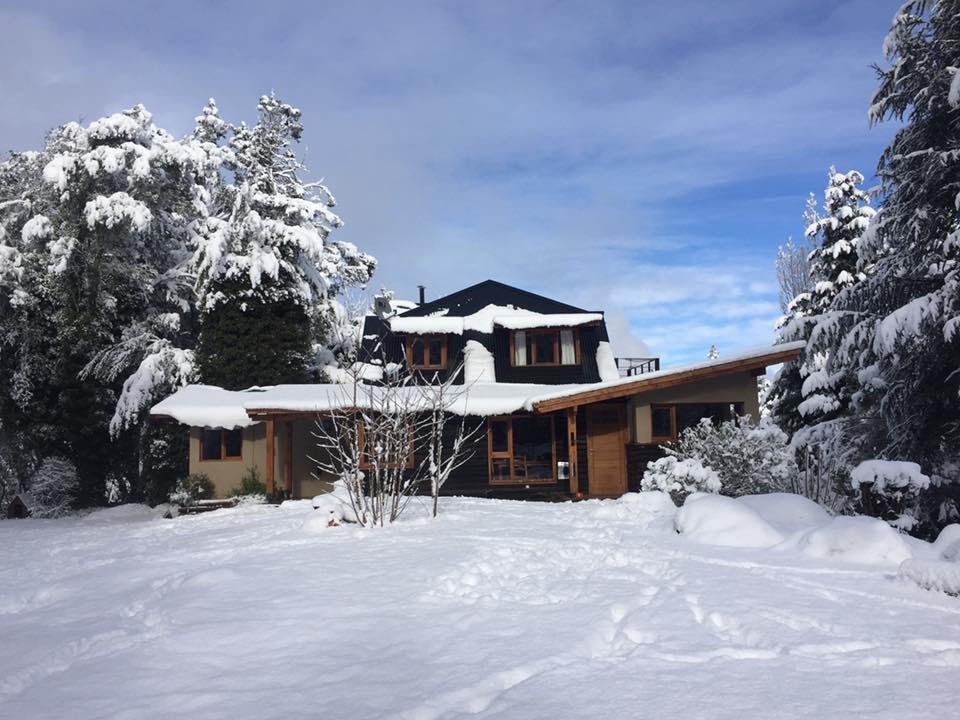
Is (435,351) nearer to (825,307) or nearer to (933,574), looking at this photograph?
(825,307)

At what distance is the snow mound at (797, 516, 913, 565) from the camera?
6.92 meters

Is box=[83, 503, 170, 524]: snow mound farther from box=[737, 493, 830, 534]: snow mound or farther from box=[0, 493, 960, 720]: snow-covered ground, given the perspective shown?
box=[737, 493, 830, 534]: snow mound

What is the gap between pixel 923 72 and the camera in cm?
1173

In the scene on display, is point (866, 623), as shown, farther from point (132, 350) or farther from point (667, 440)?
point (132, 350)

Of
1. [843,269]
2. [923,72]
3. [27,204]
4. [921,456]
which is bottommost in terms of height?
[921,456]

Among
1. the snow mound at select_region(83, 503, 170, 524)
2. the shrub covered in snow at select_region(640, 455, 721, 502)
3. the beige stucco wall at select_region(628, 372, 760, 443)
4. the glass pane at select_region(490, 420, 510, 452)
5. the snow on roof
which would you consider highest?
the snow on roof

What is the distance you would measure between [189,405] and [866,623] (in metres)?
16.3

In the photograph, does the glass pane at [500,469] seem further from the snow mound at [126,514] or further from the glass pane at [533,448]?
the snow mound at [126,514]

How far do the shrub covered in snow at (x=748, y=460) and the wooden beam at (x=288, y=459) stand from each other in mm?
10609

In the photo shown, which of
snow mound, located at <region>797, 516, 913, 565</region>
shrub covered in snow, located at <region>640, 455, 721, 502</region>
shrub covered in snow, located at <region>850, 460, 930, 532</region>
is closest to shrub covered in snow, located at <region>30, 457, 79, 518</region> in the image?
shrub covered in snow, located at <region>640, 455, 721, 502</region>

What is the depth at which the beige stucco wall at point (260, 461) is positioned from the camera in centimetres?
1808

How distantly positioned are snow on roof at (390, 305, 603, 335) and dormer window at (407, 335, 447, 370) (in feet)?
1.24

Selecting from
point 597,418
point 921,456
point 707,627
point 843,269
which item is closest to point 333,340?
point 597,418

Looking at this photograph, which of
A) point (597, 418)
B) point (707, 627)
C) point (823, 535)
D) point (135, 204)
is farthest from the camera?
point (135, 204)
